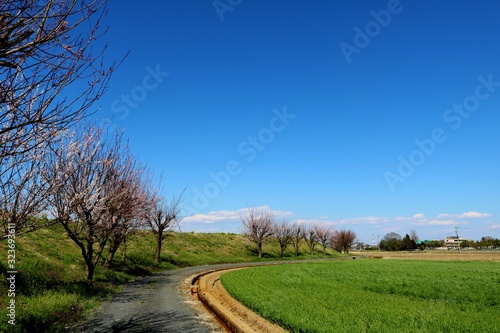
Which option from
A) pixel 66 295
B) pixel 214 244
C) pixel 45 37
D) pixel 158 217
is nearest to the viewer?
pixel 45 37

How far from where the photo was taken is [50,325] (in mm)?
9930

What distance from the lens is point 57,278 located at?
54.3ft

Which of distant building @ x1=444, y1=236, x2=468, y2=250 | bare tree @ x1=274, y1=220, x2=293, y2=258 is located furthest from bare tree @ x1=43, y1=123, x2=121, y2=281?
distant building @ x1=444, y1=236, x2=468, y2=250

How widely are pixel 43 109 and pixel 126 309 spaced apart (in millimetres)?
10158

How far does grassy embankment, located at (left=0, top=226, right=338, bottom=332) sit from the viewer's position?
34.3ft

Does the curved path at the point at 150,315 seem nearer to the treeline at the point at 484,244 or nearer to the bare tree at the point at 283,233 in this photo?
the bare tree at the point at 283,233

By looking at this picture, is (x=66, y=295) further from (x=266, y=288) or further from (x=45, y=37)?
(x=45, y=37)

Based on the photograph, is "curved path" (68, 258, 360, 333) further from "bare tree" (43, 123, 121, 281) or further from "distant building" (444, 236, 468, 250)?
"distant building" (444, 236, 468, 250)

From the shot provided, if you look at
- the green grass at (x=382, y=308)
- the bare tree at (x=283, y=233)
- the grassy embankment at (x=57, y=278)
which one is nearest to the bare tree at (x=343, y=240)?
the bare tree at (x=283, y=233)

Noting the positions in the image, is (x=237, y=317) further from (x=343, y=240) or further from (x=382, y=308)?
(x=343, y=240)

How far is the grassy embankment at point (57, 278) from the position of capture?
1044 centimetres

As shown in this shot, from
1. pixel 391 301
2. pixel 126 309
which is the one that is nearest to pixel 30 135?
pixel 126 309

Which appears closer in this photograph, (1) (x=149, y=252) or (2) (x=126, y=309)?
(2) (x=126, y=309)

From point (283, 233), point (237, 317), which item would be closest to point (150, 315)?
point (237, 317)
